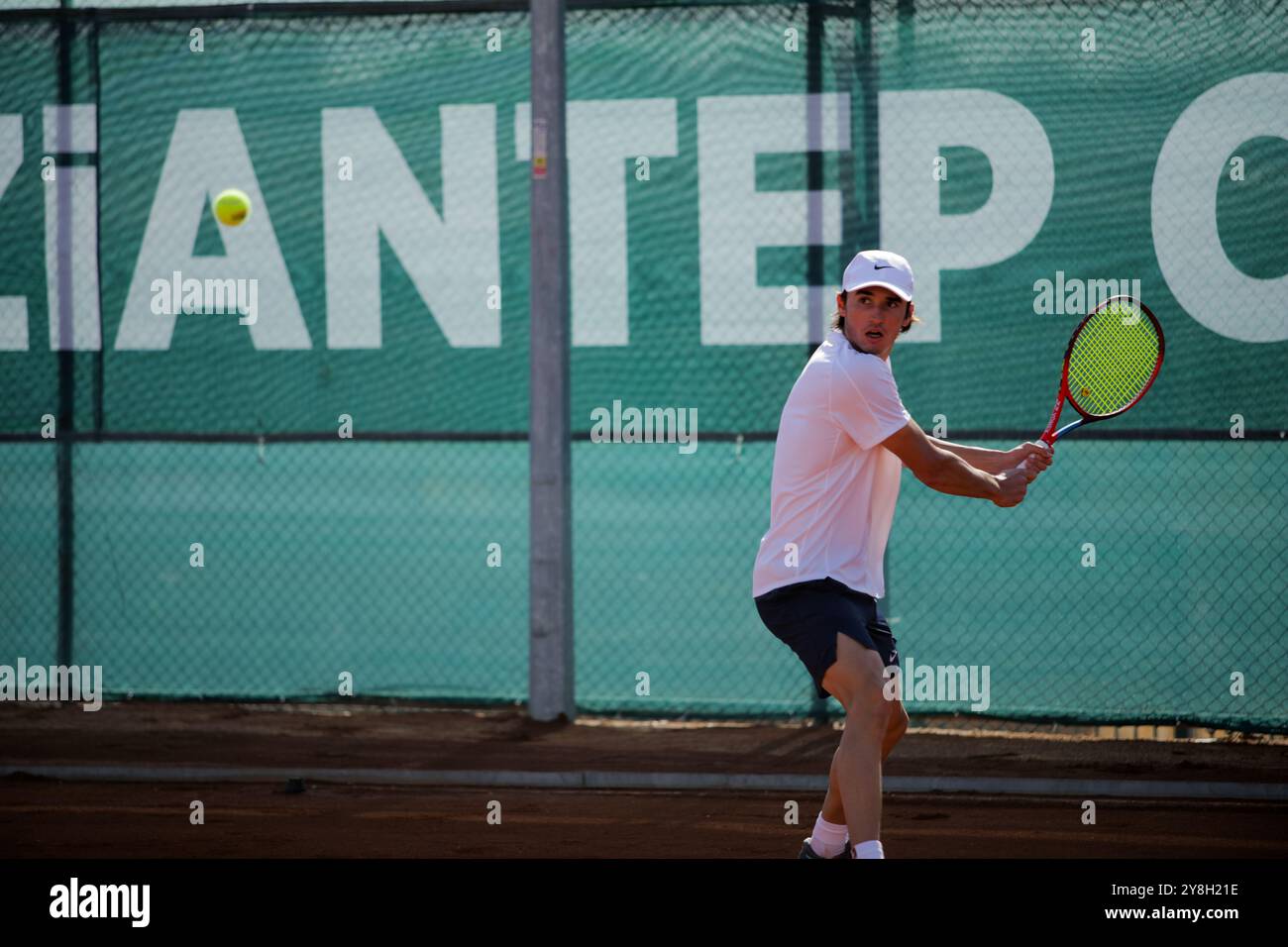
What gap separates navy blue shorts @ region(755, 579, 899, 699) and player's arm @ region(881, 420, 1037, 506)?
1.31ft

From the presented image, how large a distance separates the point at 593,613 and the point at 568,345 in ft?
14.2

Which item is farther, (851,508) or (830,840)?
(830,840)

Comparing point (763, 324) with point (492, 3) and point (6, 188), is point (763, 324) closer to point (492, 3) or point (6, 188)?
point (492, 3)

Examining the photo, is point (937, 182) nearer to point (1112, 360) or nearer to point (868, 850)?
point (1112, 360)

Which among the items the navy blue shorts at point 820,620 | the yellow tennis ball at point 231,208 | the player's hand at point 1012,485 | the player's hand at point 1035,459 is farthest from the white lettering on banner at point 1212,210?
the yellow tennis ball at point 231,208

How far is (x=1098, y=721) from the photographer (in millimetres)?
7496

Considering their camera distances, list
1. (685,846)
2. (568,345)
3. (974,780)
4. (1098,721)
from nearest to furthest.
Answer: (685,846), (974,780), (1098,721), (568,345)

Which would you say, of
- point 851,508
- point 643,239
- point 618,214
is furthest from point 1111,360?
point 618,214

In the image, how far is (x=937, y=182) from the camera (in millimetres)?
7699

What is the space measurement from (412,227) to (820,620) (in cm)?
423
